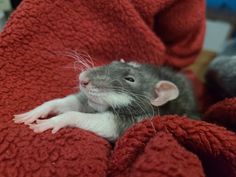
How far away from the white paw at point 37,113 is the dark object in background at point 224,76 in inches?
38.0

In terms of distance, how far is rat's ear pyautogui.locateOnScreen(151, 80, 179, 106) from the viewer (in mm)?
1392

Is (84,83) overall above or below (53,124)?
above

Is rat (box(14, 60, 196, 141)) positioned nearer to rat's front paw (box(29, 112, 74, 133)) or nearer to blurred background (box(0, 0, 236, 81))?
rat's front paw (box(29, 112, 74, 133))

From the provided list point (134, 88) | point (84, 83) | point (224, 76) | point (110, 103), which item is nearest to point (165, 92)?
point (134, 88)

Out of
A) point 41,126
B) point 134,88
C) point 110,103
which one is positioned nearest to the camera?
point 41,126

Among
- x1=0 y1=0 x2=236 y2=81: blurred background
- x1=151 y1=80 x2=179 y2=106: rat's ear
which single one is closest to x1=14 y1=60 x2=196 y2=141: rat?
x1=151 y1=80 x2=179 y2=106: rat's ear

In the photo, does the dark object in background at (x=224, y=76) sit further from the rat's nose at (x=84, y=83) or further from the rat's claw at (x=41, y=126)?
the rat's claw at (x=41, y=126)

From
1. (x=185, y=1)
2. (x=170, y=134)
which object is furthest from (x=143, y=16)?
(x=170, y=134)

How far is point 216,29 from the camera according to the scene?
2918 mm

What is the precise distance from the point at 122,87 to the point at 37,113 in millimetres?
343

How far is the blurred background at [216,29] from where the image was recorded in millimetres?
2627

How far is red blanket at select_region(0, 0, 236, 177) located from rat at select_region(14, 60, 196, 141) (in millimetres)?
50

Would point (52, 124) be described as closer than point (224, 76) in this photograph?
Yes

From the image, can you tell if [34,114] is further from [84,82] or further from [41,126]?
[84,82]
